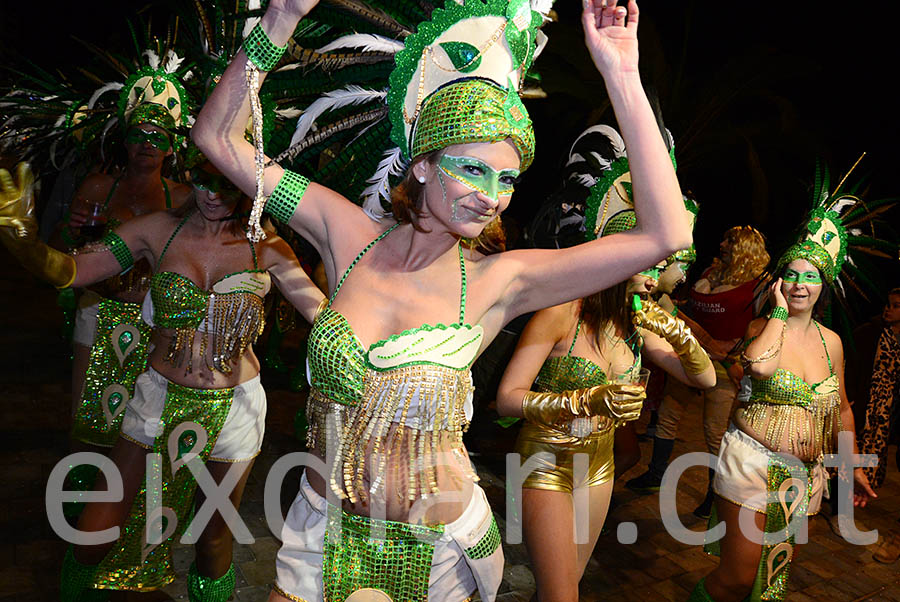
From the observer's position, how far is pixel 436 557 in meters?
1.99

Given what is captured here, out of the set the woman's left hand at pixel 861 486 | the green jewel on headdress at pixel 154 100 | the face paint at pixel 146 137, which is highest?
the green jewel on headdress at pixel 154 100

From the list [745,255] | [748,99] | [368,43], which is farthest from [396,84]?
[748,99]

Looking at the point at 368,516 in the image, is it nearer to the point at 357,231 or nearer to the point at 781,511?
the point at 357,231

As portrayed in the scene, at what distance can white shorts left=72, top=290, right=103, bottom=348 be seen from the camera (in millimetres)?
4020

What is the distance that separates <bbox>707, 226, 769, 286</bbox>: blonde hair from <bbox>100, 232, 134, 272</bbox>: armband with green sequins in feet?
14.6

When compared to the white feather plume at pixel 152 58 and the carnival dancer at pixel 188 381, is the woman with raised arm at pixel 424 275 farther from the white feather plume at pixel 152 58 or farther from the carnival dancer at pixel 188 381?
the white feather plume at pixel 152 58

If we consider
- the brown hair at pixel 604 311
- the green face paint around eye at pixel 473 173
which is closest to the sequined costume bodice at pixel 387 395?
the green face paint around eye at pixel 473 173

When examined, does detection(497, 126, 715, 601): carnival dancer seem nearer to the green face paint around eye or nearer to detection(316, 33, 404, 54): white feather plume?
the green face paint around eye

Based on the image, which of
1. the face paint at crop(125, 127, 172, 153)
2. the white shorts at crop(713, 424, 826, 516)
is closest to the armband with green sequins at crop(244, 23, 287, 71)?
the face paint at crop(125, 127, 172, 153)

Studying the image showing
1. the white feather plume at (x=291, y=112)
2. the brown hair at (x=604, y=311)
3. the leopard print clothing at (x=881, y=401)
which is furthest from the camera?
the leopard print clothing at (x=881, y=401)

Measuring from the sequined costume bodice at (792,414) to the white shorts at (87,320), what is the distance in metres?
3.52

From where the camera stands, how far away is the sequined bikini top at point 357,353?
6.18 ft

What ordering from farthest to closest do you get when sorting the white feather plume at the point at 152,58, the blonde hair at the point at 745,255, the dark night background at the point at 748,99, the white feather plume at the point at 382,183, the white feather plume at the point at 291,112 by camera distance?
the dark night background at the point at 748,99 → the blonde hair at the point at 745,255 → the white feather plume at the point at 152,58 → the white feather plume at the point at 291,112 → the white feather plume at the point at 382,183

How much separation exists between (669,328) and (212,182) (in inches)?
82.7
